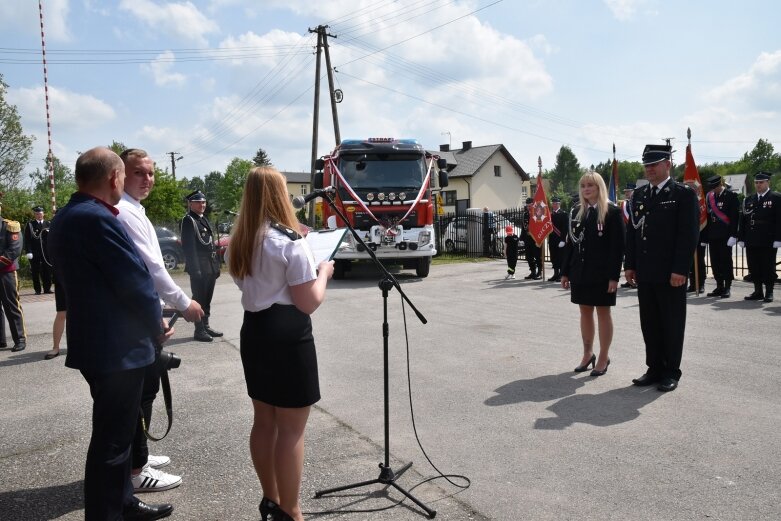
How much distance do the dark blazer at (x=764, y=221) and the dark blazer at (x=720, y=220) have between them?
0.51m

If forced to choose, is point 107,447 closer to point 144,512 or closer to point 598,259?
point 144,512

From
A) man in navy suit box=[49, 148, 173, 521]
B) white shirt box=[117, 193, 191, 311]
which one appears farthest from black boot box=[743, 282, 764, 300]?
man in navy suit box=[49, 148, 173, 521]

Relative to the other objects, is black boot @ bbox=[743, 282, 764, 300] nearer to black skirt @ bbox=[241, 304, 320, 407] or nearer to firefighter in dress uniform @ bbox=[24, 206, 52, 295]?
black skirt @ bbox=[241, 304, 320, 407]

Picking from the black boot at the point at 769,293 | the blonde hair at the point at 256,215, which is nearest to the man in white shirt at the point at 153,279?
the blonde hair at the point at 256,215

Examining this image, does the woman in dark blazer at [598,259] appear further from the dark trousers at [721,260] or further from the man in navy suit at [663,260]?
the dark trousers at [721,260]

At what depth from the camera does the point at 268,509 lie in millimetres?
3109

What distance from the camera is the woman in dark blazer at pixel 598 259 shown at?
5957mm

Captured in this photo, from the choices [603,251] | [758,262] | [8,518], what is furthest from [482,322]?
[8,518]

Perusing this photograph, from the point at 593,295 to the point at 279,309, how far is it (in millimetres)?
3912

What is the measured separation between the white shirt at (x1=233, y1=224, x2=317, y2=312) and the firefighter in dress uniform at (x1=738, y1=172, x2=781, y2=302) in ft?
32.8

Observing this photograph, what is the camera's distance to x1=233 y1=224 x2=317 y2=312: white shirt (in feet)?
9.48

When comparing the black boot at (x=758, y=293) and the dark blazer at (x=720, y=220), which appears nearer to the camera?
the black boot at (x=758, y=293)

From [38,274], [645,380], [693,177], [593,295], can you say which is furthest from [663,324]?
[38,274]

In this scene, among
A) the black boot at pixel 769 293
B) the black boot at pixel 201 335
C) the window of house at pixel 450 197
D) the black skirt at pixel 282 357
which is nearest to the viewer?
the black skirt at pixel 282 357
